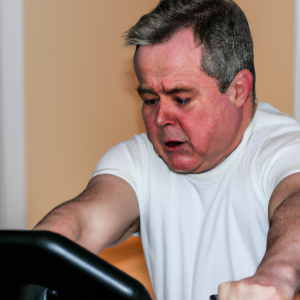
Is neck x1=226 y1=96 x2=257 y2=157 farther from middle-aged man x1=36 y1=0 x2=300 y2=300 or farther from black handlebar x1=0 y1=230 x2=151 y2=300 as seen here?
black handlebar x1=0 y1=230 x2=151 y2=300

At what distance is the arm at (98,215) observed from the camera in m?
0.87

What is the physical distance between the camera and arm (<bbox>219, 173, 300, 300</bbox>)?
43 centimetres

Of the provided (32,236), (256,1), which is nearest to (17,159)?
(32,236)

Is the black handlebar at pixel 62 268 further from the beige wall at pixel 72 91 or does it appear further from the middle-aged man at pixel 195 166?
the beige wall at pixel 72 91

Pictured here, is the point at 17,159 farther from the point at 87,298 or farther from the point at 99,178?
the point at 87,298

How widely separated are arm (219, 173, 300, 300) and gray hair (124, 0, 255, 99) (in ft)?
1.07

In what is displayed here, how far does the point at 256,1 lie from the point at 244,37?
1213 millimetres

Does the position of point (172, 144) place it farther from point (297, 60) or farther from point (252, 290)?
point (297, 60)

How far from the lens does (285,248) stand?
2.01ft

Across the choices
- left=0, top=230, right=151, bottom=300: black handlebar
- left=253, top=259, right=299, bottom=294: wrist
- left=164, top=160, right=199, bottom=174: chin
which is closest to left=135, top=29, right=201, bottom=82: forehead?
left=164, top=160, right=199, bottom=174: chin

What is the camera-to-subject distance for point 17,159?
160cm

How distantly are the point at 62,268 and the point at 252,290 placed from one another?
209mm

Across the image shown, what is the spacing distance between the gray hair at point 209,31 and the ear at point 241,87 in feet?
0.05

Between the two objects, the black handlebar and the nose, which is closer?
the black handlebar
